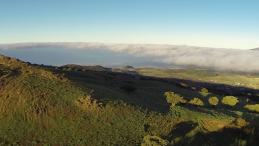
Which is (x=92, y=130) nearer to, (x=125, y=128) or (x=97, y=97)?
(x=125, y=128)

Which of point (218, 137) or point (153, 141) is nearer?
point (153, 141)

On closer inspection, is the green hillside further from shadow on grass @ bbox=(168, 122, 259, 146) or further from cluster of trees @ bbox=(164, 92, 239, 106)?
cluster of trees @ bbox=(164, 92, 239, 106)

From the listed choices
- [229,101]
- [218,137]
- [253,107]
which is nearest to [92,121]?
[218,137]

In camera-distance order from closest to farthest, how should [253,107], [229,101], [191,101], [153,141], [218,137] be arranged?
[153,141], [218,137], [191,101], [253,107], [229,101]

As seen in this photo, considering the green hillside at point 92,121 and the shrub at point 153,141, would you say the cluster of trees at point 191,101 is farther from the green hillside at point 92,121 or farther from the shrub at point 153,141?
the shrub at point 153,141

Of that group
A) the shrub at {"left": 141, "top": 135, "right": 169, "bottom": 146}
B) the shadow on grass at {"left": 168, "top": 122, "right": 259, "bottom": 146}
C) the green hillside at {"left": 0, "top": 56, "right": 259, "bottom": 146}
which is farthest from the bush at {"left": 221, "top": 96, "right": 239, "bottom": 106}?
the shrub at {"left": 141, "top": 135, "right": 169, "bottom": 146}

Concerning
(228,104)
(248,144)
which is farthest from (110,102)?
(228,104)

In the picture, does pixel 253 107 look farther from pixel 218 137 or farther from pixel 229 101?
pixel 218 137

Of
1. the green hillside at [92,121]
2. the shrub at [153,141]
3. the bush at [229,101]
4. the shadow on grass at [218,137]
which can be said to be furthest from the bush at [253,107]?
the shrub at [153,141]
